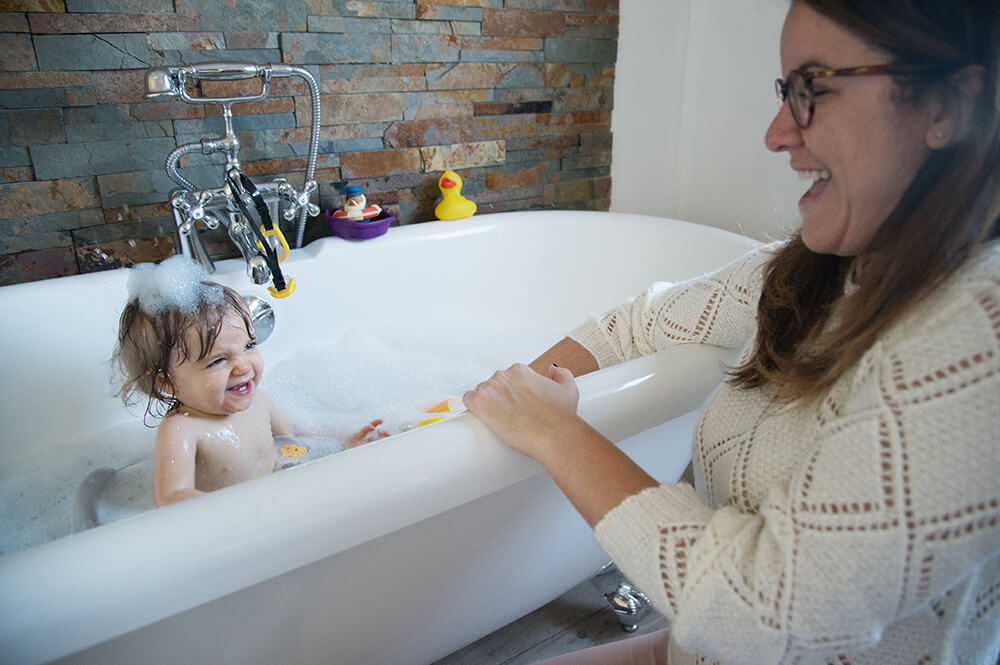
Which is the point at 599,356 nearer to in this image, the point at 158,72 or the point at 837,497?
the point at 837,497

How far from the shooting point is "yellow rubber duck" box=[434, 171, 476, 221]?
2008 mm

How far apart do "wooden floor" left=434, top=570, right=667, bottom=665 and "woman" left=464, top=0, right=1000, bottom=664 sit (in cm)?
64

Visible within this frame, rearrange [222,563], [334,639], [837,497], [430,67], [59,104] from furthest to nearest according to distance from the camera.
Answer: [430,67]
[59,104]
[334,639]
[222,563]
[837,497]

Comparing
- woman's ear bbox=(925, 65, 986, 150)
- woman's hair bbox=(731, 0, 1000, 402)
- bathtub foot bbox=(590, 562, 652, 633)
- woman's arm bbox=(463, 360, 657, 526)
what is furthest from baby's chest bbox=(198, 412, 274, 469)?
woman's ear bbox=(925, 65, 986, 150)

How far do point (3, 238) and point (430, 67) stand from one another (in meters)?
1.12

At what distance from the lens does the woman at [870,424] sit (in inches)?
21.0

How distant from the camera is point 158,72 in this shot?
135cm

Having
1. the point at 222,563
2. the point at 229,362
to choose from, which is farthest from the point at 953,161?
the point at 229,362

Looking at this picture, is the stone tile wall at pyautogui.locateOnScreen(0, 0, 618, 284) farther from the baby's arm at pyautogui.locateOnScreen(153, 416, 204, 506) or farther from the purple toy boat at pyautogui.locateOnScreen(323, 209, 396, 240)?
the baby's arm at pyautogui.locateOnScreen(153, 416, 204, 506)

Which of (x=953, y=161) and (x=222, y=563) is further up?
(x=953, y=161)

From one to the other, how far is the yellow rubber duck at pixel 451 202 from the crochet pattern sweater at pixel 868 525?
4.63 ft

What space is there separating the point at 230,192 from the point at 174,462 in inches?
24.1

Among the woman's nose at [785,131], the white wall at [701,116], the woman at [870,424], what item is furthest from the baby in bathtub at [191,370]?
the white wall at [701,116]

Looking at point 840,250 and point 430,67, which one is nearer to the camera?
point 840,250
